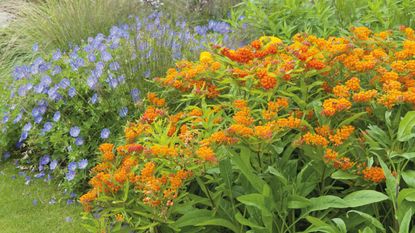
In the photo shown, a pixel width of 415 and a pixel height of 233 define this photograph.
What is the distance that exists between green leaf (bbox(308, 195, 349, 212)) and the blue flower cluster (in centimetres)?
171

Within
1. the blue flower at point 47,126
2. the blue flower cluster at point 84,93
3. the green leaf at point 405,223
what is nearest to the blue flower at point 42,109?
the blue flower cluster at point 84,93

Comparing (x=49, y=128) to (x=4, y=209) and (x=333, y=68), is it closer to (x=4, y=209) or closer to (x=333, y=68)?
(x=4, y=209)

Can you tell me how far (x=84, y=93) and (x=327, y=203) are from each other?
7.52 feet

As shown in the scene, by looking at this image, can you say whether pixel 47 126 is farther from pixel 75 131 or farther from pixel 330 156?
pixel 330 156

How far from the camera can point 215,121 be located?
7.55 ft

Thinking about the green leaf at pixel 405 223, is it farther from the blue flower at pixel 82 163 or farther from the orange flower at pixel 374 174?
the blue flower at pixel 82 163

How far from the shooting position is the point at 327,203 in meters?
1.96

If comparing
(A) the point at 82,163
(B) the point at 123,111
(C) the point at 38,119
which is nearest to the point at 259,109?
(B) the point at 123,111

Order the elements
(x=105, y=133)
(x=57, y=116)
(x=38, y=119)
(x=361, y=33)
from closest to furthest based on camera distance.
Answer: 1. (x=361, y=33)
2. (x=105, y=133)
3. (x=57, y=116)
4. (x=38, y=119)

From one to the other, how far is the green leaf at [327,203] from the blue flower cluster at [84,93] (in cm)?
171

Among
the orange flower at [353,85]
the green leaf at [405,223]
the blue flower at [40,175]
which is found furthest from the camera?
the blue flower at [40,175]

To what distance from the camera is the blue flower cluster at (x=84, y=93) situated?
364 centimetres

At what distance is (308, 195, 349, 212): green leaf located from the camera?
192cm

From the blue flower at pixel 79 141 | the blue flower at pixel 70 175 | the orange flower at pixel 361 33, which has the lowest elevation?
the blue flower at pixel 70 175
